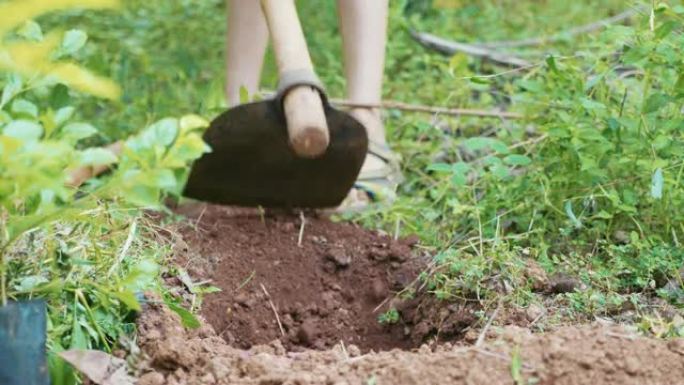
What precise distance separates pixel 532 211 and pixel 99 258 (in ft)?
3.79

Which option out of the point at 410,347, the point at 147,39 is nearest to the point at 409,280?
the point at 410,347

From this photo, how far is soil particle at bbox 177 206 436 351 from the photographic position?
9.02 feet

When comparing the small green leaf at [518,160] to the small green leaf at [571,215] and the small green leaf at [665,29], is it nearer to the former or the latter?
the small green leaf at [571,215]

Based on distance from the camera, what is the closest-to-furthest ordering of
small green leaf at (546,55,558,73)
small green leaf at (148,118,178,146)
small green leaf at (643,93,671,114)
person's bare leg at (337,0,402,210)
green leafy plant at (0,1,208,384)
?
1. green leafy plant at (0,1,208,384)
2. small green leaf at (148,118,178,146)
3. small green leaf at (643,93,671,114)
4. small green leaf at (546,55,558,73)
5. person's bare leg at (337,0,402,210)

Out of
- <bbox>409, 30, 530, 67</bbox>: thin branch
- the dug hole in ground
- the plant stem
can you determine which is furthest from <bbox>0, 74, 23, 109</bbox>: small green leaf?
<bbox>409, 30, 530, 67</bbox>: thin branch

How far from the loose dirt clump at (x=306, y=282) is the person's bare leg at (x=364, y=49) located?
1.42 feet

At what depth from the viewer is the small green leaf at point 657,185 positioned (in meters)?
2.70

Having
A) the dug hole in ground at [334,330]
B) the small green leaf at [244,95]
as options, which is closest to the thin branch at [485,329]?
the dug hole in ground at [334,330]

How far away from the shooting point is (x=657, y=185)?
2.71 meters

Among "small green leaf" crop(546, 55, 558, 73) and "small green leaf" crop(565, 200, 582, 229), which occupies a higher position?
"small green leaf" crop(546, 55, 558, 73)

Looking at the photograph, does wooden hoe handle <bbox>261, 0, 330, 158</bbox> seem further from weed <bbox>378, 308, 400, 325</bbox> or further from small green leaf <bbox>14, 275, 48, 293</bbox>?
small green leaf <bbox>14, 275, 48, 293</bbox>

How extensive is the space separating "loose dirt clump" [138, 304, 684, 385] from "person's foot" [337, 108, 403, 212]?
48.4 inches

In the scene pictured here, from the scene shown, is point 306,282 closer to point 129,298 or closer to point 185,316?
→ point 185,316

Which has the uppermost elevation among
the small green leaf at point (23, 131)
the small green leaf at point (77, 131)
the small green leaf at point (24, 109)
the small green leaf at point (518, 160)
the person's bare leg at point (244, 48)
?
the small green leaf at point (23, 131)
